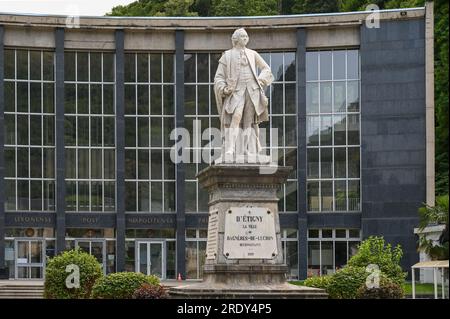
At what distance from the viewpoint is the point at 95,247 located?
67.6 metres

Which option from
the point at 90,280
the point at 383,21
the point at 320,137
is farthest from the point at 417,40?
the point at 90,280

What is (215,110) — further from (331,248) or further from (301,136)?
(331,248)

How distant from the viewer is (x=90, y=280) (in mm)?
39375

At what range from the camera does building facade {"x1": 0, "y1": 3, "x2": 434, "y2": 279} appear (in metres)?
66.6

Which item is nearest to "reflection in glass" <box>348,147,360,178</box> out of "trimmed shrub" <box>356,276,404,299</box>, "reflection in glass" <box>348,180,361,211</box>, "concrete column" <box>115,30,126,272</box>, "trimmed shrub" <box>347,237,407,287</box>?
"reflection in glass" <box>348,180,361,211</box>

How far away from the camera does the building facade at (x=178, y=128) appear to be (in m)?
66.6

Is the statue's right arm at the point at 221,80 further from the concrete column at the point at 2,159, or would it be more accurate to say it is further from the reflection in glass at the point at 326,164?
the reflection in glass at the point at 326,164

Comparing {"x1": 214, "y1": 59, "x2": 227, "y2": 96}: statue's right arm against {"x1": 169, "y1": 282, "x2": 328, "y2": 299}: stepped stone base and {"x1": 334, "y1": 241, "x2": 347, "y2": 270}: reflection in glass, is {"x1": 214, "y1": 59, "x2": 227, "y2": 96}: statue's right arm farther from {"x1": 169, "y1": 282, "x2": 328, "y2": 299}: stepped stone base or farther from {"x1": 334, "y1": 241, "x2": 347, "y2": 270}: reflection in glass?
{"x1": 334, "y1": 241, "x2": 347, "y2": 270}: reflection in glass

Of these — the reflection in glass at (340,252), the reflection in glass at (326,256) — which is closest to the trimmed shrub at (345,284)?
the reflection in glass at (326,256)

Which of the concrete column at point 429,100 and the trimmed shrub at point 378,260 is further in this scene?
the concrete column at point 429,100

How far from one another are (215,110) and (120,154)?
6.53 metres

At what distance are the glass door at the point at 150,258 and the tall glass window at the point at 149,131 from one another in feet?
7.24

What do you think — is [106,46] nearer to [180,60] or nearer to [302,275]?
[180,60]
